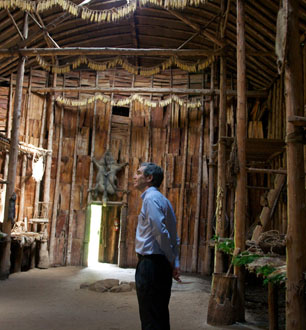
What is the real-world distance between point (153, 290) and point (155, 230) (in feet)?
1.65

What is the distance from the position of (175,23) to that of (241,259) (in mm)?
8818

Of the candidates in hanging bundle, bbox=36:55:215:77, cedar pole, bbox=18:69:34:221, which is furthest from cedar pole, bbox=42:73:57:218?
hanging bundle, bbox=36:55:215:77

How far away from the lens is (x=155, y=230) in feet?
11.0

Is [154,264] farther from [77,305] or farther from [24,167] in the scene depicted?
[24,167]

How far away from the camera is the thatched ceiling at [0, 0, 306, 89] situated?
10.7 meters

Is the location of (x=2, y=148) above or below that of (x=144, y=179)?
above

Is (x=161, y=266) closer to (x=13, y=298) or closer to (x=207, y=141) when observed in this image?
(x=13, y=298)

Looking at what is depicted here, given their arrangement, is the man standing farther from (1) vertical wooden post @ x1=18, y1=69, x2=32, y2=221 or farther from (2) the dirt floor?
(1) vertical wooden post @ x1=18, y1=69, x2=32, y2=221

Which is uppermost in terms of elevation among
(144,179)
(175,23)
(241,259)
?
(175,23)

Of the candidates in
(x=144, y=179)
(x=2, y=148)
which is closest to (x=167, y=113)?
(x=2, y=148)

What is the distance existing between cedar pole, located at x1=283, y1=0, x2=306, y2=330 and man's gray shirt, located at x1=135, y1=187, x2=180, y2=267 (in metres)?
1.57

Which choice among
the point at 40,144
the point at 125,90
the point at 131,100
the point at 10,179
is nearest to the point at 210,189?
the point at 131,100

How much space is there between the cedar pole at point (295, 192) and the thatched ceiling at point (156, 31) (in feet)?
18.0

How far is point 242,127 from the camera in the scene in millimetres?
7188
